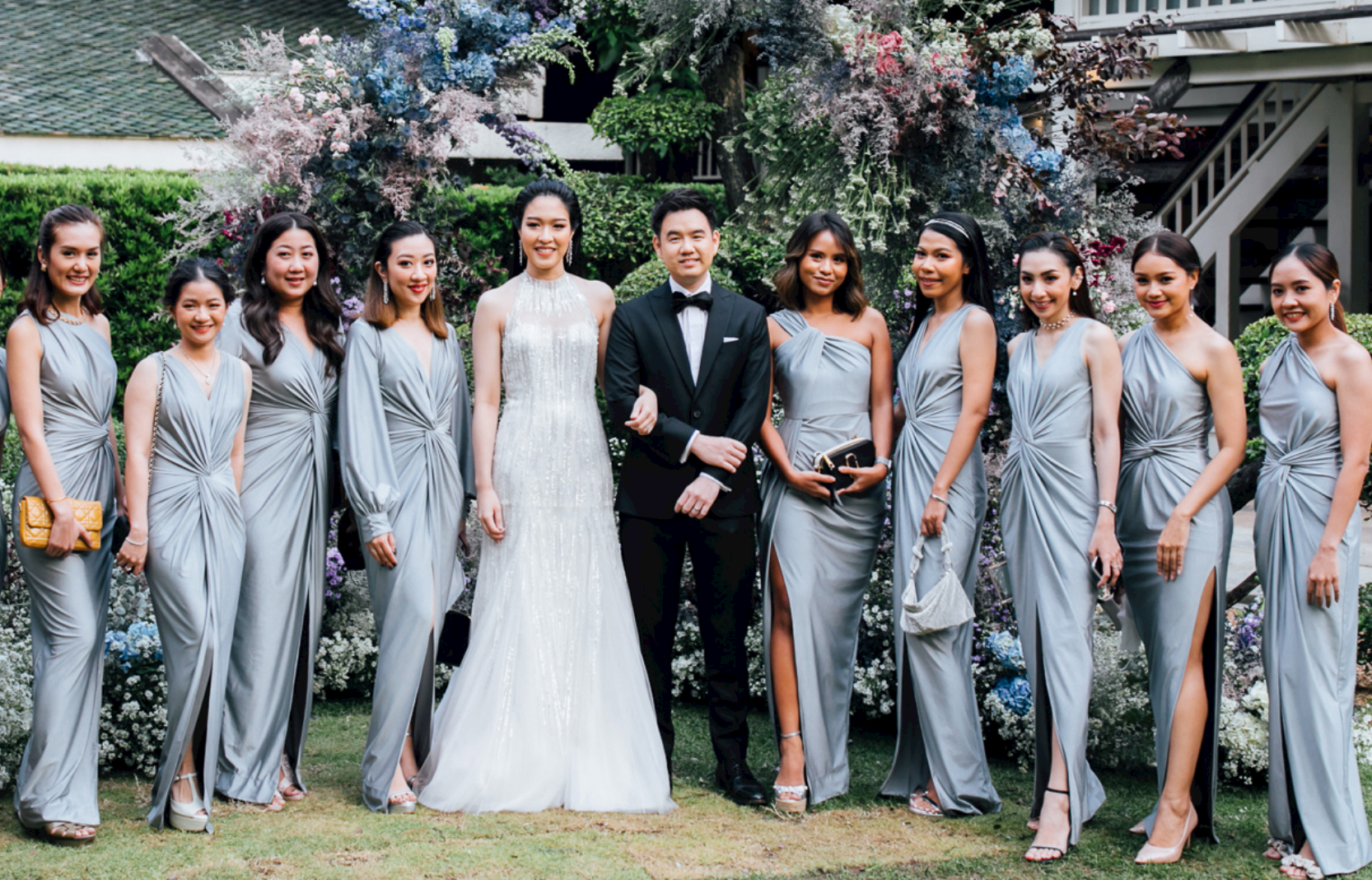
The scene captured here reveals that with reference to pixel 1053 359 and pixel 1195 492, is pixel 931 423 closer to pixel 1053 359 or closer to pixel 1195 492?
pixel 1053 359

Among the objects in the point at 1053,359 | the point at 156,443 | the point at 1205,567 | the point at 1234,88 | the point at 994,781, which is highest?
the point at 1234,88

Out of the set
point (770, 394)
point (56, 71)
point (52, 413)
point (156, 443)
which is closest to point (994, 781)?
point (770, 394)

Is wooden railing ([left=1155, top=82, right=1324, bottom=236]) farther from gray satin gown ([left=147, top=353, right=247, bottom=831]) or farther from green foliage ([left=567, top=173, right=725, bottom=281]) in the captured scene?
gray satin gown ([left=147, top=353, right=247, bottom=831])

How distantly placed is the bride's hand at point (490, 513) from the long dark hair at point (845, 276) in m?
1.28

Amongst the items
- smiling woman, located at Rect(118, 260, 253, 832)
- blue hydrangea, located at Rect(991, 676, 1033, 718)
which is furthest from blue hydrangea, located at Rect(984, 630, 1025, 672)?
smiling woman, located at Rect(118, 260, 253, 832)

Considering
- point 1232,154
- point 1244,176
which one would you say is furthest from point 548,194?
point 1232,154

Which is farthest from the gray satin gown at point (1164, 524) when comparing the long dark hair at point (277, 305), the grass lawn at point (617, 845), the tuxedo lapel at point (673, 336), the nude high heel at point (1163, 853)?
the long dark hair at point (277, 305)

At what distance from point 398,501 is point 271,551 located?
0.46 m

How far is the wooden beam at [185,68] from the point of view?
49.7ft

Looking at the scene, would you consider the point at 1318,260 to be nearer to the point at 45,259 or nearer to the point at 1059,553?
the point at 1059,553

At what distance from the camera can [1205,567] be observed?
415 cm

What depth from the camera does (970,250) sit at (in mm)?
4609

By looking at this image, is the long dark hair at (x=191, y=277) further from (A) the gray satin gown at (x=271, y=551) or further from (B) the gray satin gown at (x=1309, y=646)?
(B) the gray satin gown at (x=1309, y=646)

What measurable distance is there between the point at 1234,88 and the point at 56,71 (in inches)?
536
